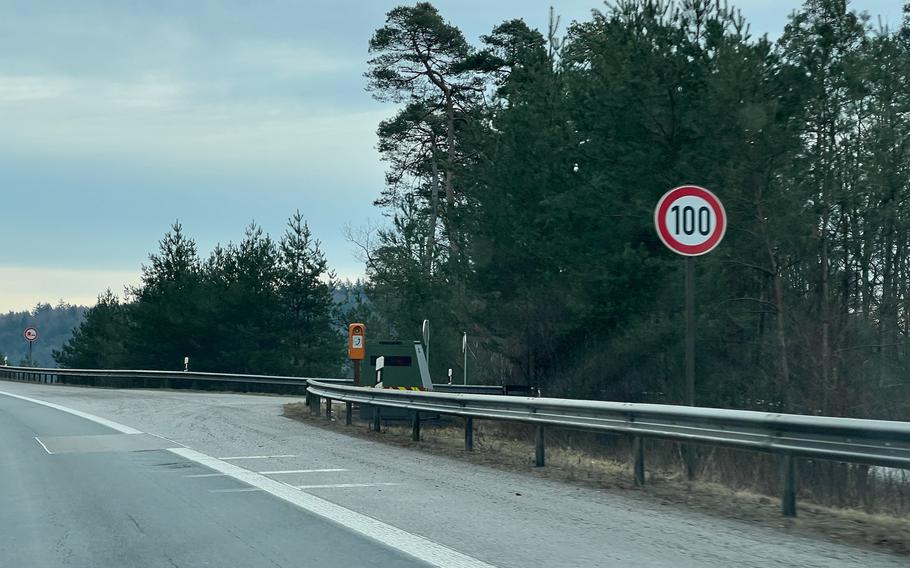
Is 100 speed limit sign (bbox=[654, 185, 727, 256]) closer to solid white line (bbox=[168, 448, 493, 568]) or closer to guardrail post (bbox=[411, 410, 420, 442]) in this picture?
solid white line (bbox=[168, 448, 493, 568])

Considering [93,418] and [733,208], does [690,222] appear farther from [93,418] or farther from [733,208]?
[93,418]

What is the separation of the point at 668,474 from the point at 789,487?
330 cm

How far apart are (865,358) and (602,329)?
5889mm

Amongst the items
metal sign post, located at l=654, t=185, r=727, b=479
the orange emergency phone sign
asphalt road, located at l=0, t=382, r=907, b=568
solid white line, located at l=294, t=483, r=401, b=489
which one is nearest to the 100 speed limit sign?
metal sign post, located at l=654, t=185, r=727, b=479

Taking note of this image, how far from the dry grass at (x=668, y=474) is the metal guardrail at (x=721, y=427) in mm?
411

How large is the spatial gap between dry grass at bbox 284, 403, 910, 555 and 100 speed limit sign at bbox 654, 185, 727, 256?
2677 millimetres

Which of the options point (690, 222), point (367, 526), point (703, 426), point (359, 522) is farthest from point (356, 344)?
point (367, 526)

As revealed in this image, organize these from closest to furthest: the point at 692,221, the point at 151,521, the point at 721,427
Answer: the point at 151,521 → the point at 721,427 → the point at 692,221

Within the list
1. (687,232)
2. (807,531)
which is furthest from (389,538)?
(687,232)

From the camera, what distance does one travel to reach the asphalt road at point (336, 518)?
752 centimetres

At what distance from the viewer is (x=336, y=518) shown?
30.4 ft

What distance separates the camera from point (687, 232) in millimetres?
12141

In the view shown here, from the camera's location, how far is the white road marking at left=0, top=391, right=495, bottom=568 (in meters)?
7.35

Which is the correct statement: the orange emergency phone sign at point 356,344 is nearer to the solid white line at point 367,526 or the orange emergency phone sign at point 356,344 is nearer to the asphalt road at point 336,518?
the asphalt road at point 336,518
